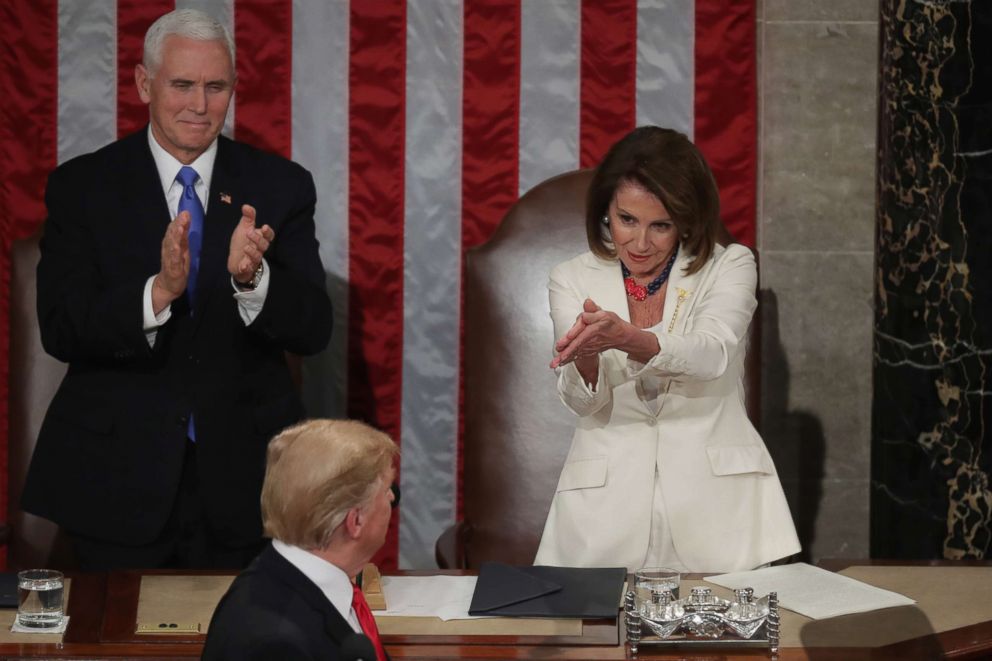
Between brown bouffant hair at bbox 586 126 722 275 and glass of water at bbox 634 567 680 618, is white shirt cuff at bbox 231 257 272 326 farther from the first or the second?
glass of water at bbox 634 567 680 618

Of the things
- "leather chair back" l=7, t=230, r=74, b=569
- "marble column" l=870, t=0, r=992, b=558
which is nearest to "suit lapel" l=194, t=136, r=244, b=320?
"leather chair back" l=7, t=230, r=74, b=569

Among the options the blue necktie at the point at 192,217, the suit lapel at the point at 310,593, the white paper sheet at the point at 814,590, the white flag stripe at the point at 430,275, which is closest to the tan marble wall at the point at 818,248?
the white flag stripe at the point at 430,275

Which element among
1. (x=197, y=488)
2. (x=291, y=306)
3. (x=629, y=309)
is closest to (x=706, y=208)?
(x=629, y=309)

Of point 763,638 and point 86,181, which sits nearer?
point 763,638

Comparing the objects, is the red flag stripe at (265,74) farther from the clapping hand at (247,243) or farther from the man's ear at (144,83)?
the clapping hand at (247,243)

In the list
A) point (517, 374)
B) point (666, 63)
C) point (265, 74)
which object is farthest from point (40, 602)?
point (666, 63)

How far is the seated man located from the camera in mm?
2156

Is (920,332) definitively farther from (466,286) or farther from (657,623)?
(657,623)

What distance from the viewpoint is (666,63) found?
4633mm

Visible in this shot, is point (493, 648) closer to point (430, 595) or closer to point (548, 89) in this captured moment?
point (430, 595)

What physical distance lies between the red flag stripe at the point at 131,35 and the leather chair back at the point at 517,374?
1.22m

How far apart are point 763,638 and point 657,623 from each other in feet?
0.61

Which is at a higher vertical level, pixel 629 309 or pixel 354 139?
pixel 354 139

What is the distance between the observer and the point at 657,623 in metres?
2.63
